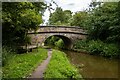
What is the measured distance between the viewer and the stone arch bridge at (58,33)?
31277mm

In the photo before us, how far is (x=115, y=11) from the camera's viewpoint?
27.0 metres

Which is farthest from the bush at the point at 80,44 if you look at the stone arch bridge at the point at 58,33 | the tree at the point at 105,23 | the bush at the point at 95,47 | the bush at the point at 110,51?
the bush at the point at 110,51

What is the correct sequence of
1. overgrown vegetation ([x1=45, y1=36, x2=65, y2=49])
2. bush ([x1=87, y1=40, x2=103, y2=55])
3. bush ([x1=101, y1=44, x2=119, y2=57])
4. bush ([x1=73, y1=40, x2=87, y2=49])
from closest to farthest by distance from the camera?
bush ([x1=101, y1=44, x2=119, y2=57]) → bush ([x1=87, y1=40, x2=103, y2=55]) → bush ([x1=73, y1=40, x2=87, y2=49]) → overgrown vegetation ([x1=45, y1=36, x2=65, y2=49])

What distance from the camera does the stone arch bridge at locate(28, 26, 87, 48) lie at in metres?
31.3

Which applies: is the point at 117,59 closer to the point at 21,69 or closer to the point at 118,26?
the point at 118,26

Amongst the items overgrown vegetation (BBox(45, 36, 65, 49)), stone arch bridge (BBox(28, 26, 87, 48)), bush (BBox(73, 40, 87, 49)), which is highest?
stone arch bridge (BBox(28, 26, 87, 48))

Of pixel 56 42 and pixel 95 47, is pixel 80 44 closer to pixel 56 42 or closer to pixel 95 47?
pixel 95 47

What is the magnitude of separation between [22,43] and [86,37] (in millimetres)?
12383

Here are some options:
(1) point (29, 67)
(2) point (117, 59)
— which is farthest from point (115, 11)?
(1) point (29, 67)

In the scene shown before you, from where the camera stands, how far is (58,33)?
3300 cm

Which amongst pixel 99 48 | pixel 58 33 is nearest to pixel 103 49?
pixel 99 48

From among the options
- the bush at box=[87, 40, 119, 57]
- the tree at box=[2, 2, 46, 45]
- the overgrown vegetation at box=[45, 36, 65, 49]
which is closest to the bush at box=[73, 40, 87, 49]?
the bush at box=[87, 40, 119, 57]

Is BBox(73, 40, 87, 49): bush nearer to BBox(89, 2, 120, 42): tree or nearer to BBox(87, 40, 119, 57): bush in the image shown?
BBox(89, 2, 120, 42): tree

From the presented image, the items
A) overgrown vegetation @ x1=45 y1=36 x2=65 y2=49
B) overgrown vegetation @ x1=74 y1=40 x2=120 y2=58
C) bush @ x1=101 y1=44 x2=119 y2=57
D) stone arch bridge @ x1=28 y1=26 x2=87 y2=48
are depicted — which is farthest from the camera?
overgrown vegetation @ x1=45 y1=36 x2=65 y2=49
